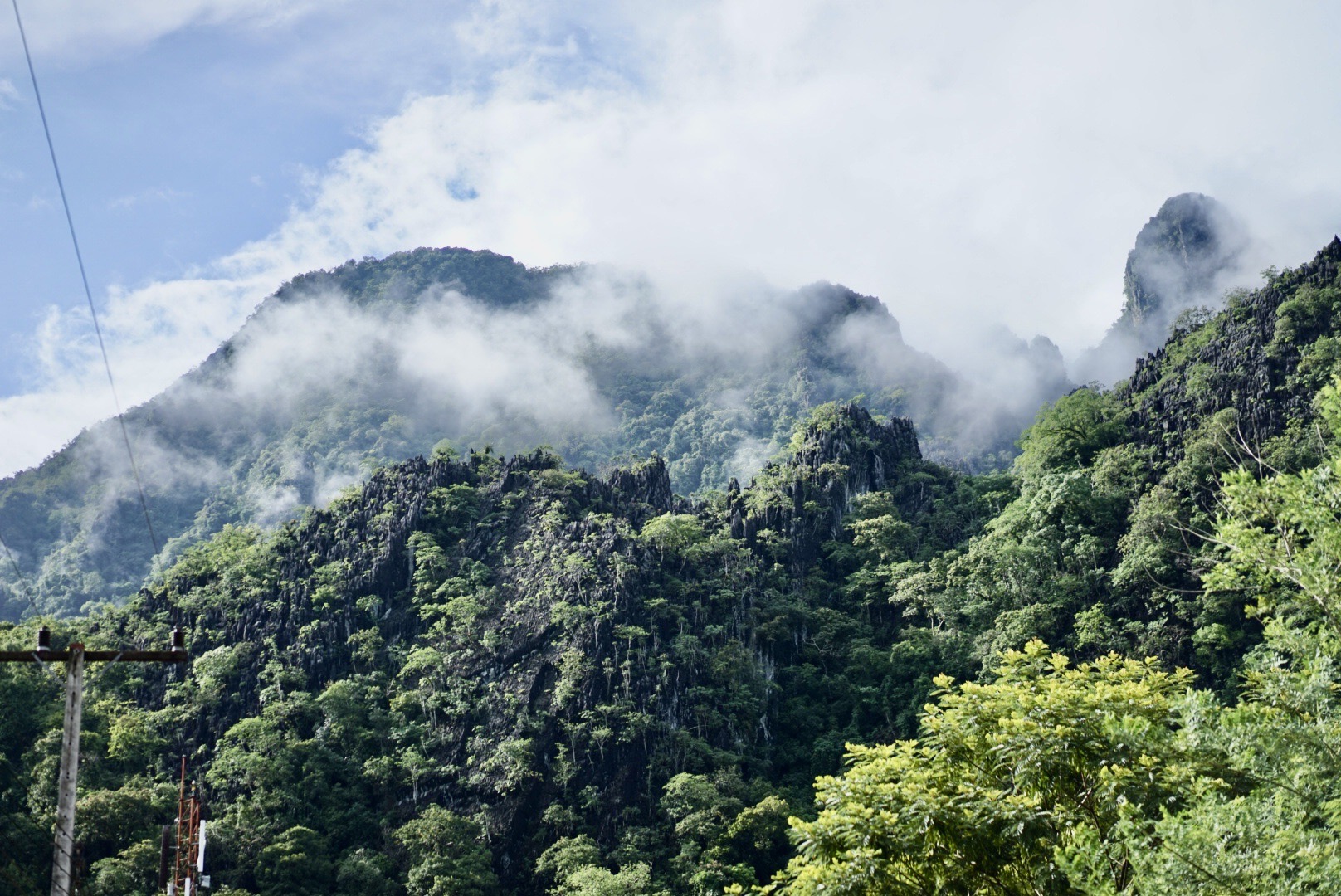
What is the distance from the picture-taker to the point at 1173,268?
10106 cm

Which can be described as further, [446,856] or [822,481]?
[822,481]

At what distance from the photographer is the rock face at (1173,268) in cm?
9769

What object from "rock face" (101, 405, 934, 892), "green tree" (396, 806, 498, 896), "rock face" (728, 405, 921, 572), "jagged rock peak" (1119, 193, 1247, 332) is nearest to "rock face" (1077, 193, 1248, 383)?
"jagged rock peak" (1119, 193, 1247, 332)

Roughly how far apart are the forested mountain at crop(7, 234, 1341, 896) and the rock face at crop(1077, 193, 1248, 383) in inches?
1711

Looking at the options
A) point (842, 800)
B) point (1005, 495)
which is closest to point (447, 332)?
point (1005, 495)

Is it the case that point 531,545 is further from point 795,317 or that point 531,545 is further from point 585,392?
point 795,317

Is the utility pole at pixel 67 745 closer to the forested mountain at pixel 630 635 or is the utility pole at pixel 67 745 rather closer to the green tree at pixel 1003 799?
the green tree at pixel 1003 799

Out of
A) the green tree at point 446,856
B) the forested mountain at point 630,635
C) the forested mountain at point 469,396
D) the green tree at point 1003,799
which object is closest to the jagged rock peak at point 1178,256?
the forested mountain at point 469,396

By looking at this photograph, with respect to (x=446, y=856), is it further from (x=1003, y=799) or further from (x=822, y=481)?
(x=822, y=481)

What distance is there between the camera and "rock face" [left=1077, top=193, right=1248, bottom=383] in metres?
Result: 97.7

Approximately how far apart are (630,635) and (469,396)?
74.0m

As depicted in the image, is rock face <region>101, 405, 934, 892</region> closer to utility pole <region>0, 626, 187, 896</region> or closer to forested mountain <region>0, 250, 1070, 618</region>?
utility pole <region>0, 626, 187, 896</region>

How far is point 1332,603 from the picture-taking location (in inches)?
488

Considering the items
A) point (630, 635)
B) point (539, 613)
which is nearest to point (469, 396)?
point (539, 613)
